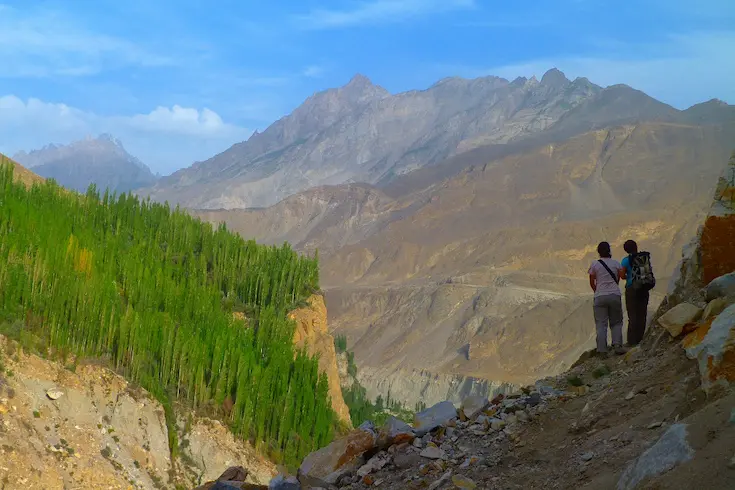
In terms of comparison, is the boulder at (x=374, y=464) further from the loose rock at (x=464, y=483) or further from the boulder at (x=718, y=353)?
the boulder at (x=718, y=353)

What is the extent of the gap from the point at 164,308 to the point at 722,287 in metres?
17.8

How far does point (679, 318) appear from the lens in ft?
25.6

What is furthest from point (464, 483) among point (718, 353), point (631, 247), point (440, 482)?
point (631, 247)

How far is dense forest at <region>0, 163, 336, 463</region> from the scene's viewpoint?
18.6m

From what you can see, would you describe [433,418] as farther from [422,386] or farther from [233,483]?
[422,386]

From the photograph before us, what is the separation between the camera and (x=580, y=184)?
370 feet

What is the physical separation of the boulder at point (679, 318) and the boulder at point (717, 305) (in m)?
0.41

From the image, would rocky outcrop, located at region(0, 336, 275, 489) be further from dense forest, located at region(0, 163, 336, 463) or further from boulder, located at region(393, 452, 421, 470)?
boulder, located at region(393, 452, 421, 470)

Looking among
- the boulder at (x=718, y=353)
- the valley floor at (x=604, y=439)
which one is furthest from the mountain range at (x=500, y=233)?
the boulder at (x=718, y=353)

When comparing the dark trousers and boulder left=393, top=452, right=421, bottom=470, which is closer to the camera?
boulder left=393, top=452, right=421, bottom=470

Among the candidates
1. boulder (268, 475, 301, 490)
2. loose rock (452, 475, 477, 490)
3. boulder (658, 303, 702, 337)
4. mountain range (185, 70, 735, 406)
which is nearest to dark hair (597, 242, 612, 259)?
boulder (658, 303, 702, 337)

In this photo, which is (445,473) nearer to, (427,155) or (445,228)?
(445,228)

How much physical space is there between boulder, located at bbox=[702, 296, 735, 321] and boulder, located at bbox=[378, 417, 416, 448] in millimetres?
3229

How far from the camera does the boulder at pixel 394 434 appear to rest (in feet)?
27.9
